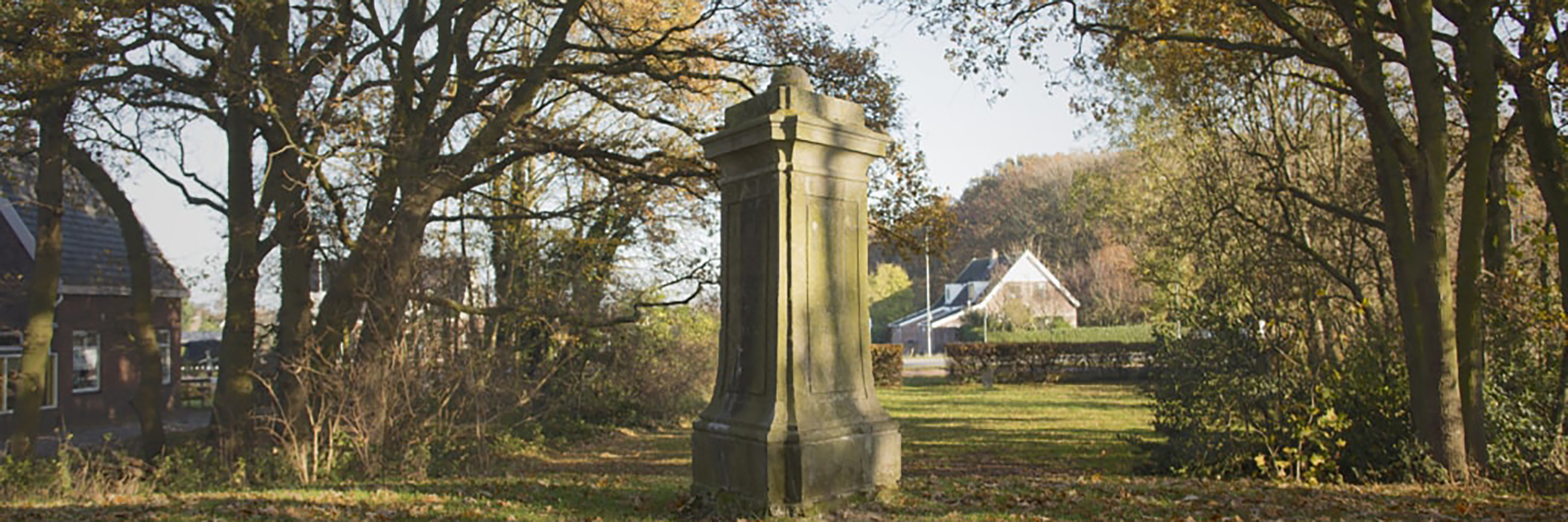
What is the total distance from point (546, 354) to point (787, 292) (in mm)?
12579

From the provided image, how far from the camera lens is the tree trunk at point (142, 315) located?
13688 millimetres

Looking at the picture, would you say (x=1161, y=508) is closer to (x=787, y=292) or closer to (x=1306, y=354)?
(x=787, y=292)

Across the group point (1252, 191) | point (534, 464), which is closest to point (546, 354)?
point (534, 464)

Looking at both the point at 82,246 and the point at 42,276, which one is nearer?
the point at 42,276

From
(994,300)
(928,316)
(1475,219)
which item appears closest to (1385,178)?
(1475,219)

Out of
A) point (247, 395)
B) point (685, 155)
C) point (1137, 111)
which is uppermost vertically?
point (1137, 111)

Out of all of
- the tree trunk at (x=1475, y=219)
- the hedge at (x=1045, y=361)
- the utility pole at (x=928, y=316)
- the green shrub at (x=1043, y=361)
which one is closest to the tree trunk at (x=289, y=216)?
the tree trunk at (x=1475, y=219)

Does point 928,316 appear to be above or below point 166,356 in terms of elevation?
above

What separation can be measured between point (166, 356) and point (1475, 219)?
1078 inches

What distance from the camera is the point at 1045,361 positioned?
31.5 metres

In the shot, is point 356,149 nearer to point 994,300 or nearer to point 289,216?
point 289,216

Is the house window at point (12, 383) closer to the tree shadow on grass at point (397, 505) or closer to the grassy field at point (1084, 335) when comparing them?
the tree shadow on grass at point (397, 505)

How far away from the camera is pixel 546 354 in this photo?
18031 mm

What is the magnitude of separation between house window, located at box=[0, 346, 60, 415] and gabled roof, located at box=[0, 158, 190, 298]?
1519mm
